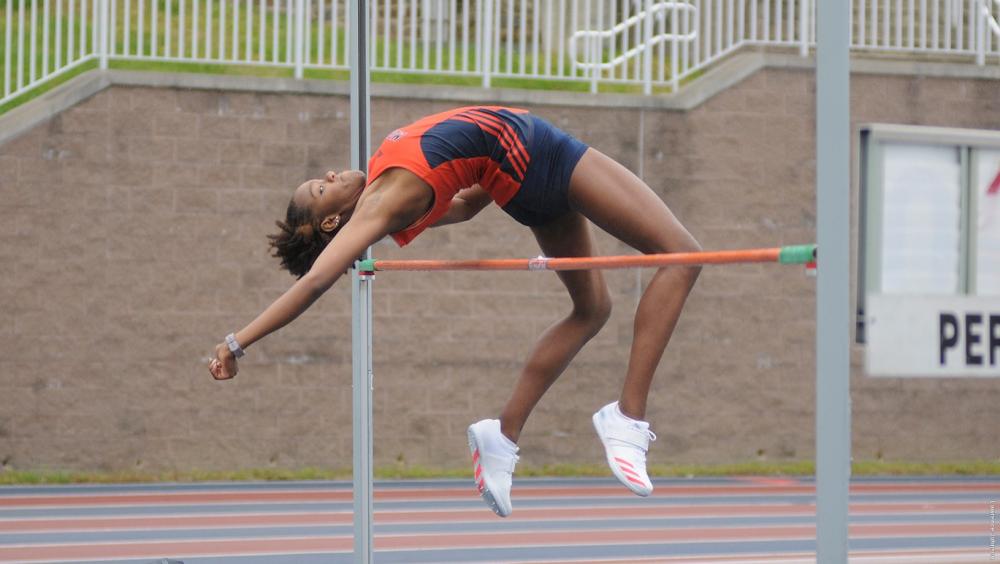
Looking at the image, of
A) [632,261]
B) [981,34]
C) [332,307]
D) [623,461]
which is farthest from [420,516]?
[981,34]

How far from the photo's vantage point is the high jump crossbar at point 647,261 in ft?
9.53

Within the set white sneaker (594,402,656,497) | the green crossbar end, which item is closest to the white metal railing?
white sneaker (594,402,656,497)

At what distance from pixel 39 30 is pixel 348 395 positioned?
10.1 ft

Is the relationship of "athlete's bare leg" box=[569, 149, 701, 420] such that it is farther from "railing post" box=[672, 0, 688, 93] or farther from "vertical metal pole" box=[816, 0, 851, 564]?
"railing post" box=[672, 0, 688, 93]

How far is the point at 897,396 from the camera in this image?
9.46 m

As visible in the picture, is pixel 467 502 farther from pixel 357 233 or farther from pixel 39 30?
pixel 357 233

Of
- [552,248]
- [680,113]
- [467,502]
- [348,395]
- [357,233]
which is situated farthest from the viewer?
[680,113]

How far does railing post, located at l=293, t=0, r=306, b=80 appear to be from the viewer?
874cm

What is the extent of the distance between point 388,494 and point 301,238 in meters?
4.60

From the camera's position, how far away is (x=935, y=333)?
24.6 feet

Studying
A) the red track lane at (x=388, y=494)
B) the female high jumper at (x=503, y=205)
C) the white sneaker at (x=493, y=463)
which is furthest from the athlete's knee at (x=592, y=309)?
the red track lane at (x=388, y=494)

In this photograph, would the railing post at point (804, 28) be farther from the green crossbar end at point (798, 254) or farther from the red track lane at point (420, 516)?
the green crossbar end at point (798, 254)

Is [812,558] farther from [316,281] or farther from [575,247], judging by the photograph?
[316,281]

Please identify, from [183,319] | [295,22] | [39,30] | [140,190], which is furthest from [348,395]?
[39,30]
